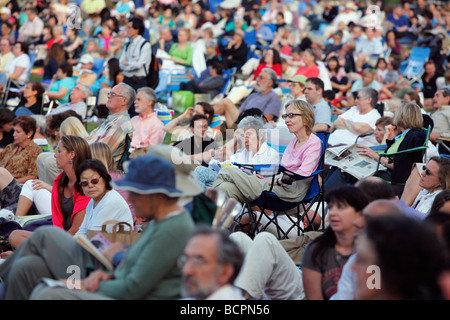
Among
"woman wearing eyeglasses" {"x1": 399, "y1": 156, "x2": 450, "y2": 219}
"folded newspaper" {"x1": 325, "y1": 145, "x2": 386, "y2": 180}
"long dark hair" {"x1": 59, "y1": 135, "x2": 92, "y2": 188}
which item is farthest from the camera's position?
"folded newspaper" {"x1": 325, "y1": 145, "x2": 386, "y2": 180}

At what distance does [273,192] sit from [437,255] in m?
3.22

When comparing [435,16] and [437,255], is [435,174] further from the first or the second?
[435,16]

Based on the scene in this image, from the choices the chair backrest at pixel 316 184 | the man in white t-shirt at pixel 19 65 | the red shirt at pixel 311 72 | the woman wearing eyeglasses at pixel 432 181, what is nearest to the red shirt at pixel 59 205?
the chair backrest at pixel 316 184

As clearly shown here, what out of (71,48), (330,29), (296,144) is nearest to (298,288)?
(296,144)

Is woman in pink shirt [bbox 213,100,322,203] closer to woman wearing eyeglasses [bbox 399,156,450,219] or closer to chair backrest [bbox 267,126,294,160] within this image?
chair backrest [bbox 267,126,294,160]

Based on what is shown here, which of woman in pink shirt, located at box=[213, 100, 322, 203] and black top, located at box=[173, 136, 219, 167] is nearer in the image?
woman in pink shirt, located at box=[213, 100, 322, 203]

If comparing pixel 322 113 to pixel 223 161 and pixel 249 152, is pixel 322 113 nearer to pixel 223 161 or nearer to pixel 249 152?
pixel 223 161

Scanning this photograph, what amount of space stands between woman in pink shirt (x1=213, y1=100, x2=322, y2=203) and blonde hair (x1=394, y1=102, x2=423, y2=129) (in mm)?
1196

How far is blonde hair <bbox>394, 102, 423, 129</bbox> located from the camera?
6742 mm


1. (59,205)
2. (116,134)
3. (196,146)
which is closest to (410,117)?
(196,146)

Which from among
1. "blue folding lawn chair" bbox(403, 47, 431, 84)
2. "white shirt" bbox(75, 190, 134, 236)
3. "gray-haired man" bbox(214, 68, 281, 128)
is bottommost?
"white shirt" bbox(75, 190, 134, 236)

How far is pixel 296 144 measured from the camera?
6246 millimetres

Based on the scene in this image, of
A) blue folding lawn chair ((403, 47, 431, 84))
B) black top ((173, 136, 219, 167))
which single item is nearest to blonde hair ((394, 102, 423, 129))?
black top ((173, 136, 219, 167))

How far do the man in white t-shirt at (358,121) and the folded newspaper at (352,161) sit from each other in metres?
0.93
